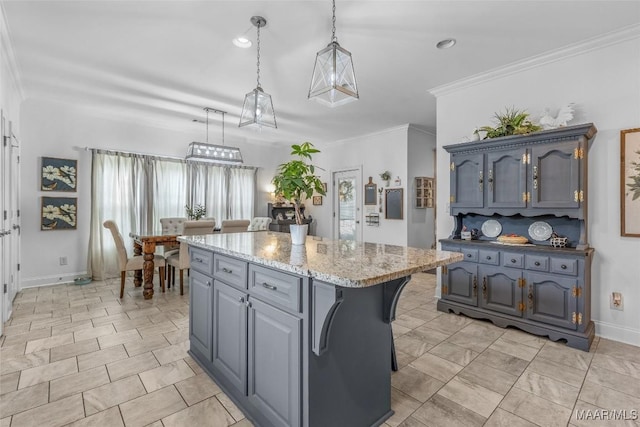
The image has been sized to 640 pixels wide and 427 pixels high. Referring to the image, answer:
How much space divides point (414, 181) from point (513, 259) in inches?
116

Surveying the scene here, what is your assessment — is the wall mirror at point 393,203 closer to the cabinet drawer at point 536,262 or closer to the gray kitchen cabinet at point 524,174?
the gray kitchen cabinet at point 524,174

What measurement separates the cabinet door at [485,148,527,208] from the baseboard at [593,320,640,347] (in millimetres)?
1279

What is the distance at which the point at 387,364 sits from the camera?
1785 mm

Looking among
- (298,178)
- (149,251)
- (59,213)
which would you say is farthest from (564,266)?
(59,213)

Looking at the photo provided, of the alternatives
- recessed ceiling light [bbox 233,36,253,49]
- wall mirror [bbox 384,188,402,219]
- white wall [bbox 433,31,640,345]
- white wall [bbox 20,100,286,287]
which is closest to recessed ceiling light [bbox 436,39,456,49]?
white wall [bbox 433,31,640,345]

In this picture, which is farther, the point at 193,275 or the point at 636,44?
the point at 636,44

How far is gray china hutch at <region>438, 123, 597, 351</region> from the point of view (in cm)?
266

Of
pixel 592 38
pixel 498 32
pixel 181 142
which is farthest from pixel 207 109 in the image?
pixel 592 38

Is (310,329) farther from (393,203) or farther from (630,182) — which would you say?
(393,203)

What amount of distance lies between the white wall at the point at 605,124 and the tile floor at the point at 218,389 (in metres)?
0.34

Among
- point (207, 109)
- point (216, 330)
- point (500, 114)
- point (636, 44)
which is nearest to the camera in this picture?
point (216, 330)

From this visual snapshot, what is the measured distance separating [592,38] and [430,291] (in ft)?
10.7

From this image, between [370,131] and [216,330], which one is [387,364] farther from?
[370,131]

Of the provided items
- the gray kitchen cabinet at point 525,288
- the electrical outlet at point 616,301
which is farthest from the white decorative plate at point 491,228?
the electrical outlet at point 616,301
